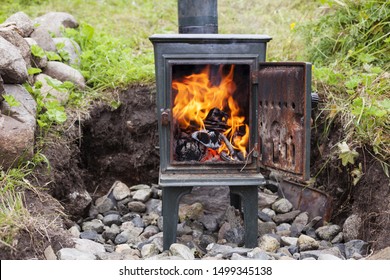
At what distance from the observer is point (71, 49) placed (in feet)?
17.0

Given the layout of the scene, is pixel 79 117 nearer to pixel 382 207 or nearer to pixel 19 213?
pixel 19 213

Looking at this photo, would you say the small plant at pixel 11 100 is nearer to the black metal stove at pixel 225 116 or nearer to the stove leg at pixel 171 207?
the black metal stove at pixel 225 116

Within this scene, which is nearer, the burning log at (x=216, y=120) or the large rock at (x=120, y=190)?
the burning log at (x=216, y=120)

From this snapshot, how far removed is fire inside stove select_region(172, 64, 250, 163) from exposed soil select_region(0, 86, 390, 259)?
2.65ft

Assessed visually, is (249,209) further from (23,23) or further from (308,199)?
(23,23)

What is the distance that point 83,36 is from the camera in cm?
538

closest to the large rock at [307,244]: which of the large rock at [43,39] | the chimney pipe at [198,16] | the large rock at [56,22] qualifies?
the chimney pipe at [198,16]

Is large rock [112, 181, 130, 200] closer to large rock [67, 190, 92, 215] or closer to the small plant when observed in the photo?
large rock [67, 190, 92, 215]

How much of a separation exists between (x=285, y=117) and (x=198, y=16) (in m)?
0.84

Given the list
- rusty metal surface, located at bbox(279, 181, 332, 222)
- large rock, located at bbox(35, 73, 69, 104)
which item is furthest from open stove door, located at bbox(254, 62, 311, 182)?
large rock, located at bbox(35, 73, 69, 104)

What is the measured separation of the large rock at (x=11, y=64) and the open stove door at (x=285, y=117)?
5.10 ft

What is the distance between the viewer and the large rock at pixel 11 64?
4.00 meters
